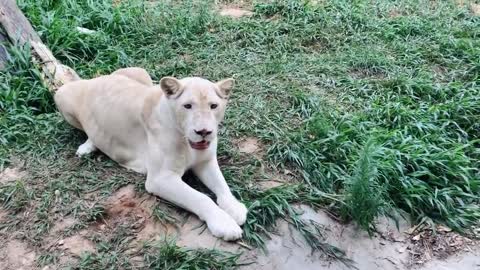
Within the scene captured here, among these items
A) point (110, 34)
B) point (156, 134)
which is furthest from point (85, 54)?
point (156, 134)

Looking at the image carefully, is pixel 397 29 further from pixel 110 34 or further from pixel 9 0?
pixel 9 0

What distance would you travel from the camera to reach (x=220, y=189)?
4.23 meters

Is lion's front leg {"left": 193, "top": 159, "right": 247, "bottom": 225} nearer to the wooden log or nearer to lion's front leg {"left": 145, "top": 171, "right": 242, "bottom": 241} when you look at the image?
lion's front leg {"left": 145, "top": 171, "right": 242, "bottom": 241}

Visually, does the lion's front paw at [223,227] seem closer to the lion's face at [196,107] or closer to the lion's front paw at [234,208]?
the lion's front paw at [234,208]

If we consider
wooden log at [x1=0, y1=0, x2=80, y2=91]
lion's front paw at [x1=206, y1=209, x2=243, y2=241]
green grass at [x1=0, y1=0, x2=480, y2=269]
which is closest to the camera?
lion's front paw at [x1=206, y1=209, x2=243, y2=241]

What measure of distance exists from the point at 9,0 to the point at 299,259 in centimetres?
419

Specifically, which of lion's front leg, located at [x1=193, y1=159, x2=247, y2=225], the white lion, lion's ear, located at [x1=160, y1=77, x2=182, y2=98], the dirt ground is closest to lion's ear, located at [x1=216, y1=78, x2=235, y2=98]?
the white lion

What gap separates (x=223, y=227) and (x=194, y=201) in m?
0.28

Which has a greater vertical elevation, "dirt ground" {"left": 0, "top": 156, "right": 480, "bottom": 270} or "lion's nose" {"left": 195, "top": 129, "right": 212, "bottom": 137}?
"lion's nose" {"left": 195, "top": 129, "right": 212, "bottom": 137}

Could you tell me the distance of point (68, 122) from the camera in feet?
17.0

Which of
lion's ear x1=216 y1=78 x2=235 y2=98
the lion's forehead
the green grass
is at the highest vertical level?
the lion's forehead

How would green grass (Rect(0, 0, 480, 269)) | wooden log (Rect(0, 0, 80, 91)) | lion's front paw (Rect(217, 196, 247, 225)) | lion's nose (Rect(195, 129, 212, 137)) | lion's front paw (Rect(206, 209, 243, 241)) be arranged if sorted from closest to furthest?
1. lion's nose (Rect(195, 129, 212, 137))
2. lion's front paw (Rect(206, 209, 243, 241))
3. lion's front paw (Rect(217, 196, 247, 225))
4. green grass (Rect(0, 0, 480, 269))
5. wooden log (Rect(0, 0, 80, 91))

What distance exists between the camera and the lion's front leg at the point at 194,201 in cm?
394

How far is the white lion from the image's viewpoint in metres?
3.93
